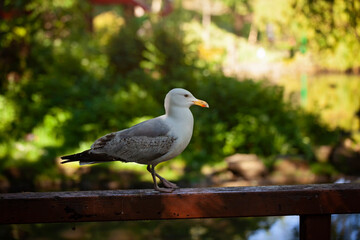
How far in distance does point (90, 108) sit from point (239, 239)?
14.4ft

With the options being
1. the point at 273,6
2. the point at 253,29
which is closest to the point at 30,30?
the point at 273,6

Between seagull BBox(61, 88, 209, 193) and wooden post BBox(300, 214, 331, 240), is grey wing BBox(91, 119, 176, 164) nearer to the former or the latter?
seagull BBox(61, 88, 209, 193)

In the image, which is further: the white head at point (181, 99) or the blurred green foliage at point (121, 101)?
the blurred green foliage at point (121, 101)

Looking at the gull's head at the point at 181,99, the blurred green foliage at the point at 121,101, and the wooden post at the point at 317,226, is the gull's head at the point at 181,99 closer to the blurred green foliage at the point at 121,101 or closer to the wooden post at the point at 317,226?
the wooden post at the point at 317,226

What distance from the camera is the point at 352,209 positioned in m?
2.08

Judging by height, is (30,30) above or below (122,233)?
above

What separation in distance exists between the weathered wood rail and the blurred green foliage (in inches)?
247

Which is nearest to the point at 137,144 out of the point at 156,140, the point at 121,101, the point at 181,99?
the point at 156,140

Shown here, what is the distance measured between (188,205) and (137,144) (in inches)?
16.9

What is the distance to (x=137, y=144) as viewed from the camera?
229 centimetres

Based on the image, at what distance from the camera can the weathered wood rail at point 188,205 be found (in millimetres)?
1995

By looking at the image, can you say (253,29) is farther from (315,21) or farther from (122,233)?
(122,233)

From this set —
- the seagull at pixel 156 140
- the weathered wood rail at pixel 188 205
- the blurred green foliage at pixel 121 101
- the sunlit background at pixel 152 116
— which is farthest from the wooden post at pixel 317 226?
the blurred green foliage at pixel 121 101

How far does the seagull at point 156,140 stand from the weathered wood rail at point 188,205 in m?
0.11
